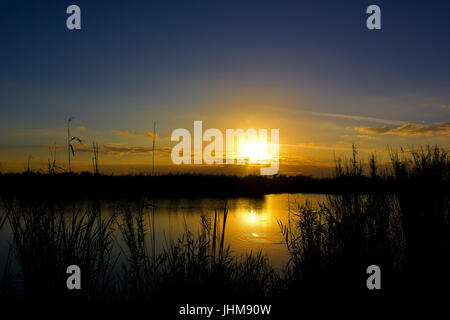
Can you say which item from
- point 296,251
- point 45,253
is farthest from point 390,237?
point 45,253

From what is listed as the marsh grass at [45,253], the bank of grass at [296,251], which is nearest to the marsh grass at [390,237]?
the bank of grass at [296,251]

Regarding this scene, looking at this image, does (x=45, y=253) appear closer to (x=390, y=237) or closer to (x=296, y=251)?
(x=296, y=251)

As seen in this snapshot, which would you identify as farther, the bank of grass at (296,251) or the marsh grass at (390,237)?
the marsh grass at (390,237)

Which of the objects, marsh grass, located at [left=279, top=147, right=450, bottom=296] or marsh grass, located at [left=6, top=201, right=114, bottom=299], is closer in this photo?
marsh grass, located at [left=6, top=201, right=114, bottom=299]

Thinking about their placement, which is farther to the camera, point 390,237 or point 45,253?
point 390,237

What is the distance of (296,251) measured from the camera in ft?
19.1

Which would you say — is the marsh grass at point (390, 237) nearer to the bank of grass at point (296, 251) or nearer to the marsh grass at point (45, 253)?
the bank of grass at point (296, 251)

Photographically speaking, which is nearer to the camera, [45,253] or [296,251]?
[45,253]

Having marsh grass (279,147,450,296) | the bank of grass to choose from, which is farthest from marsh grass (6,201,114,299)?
marsh grass (279,147,450,296)

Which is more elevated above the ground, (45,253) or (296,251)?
(45,253)

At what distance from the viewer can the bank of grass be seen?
407 cm

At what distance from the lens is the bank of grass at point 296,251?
160 inches

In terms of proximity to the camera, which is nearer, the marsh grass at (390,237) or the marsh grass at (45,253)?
the marsh grass at (45,253)

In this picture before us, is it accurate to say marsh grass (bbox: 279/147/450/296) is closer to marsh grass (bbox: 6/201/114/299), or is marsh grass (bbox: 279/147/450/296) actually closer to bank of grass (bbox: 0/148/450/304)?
bank of grass (bbox: 0/148/450/304)
